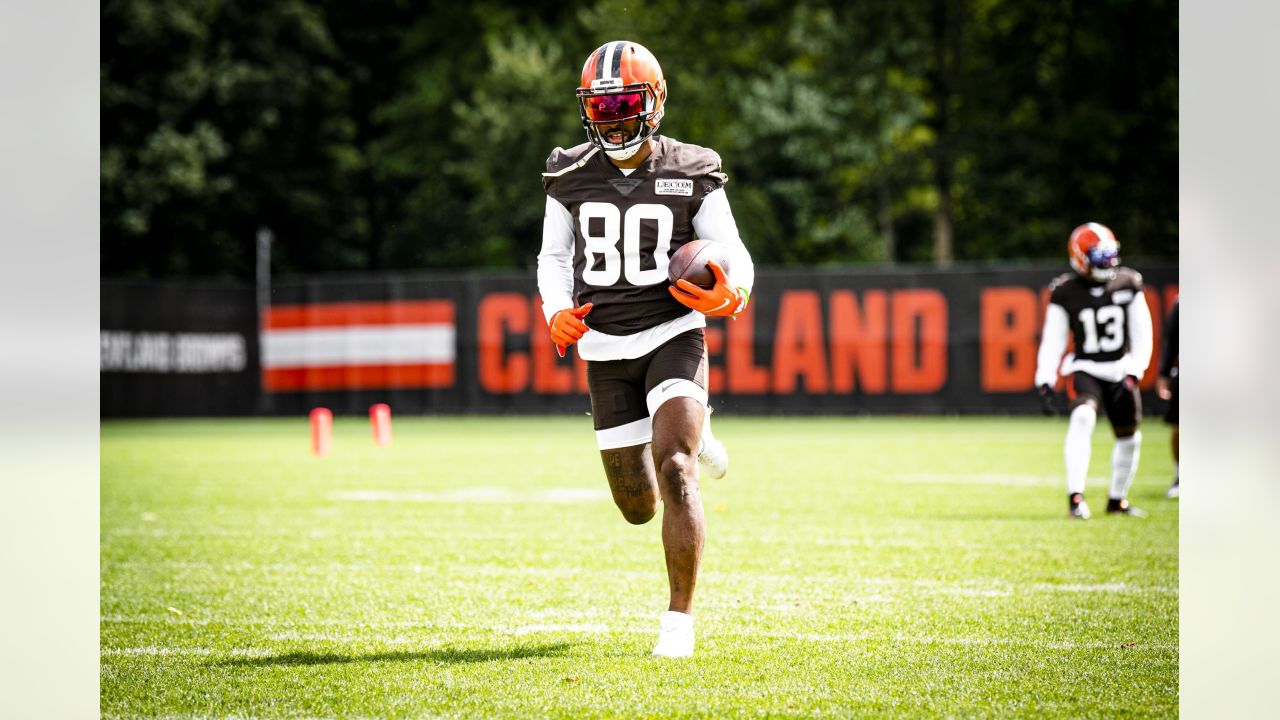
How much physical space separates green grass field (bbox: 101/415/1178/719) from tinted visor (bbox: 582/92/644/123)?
184 cm

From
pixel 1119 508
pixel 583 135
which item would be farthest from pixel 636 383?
pixel 583 135

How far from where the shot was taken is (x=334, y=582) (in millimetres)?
6742

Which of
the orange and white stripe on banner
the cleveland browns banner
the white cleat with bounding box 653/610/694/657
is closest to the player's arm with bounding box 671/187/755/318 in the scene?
the white cleat with bounding box 653/610/694/657

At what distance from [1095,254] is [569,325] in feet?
17.6

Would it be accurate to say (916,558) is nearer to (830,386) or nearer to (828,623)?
(828,623)

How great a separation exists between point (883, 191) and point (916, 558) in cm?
2994

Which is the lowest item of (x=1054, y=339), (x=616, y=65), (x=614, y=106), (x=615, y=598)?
(x=615, y=598)

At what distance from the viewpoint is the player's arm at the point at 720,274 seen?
485 cm

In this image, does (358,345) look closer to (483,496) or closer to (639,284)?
(483,496)

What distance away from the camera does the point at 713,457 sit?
560 cm

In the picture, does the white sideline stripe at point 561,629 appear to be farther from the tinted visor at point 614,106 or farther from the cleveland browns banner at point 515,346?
the cleveland browns banner at point 515,346

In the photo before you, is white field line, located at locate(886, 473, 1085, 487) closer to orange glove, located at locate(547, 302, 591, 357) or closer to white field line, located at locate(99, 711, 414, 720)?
orange glove, located at locate(547, 302, 591, 357)

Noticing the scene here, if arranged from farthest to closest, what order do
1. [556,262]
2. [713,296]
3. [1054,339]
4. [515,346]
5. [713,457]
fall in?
1. [515,346]
2. [1054,339]
3. [713,457]
4. [556,262]
5. [713,296]

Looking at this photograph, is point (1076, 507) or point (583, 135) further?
point (583, 135)
